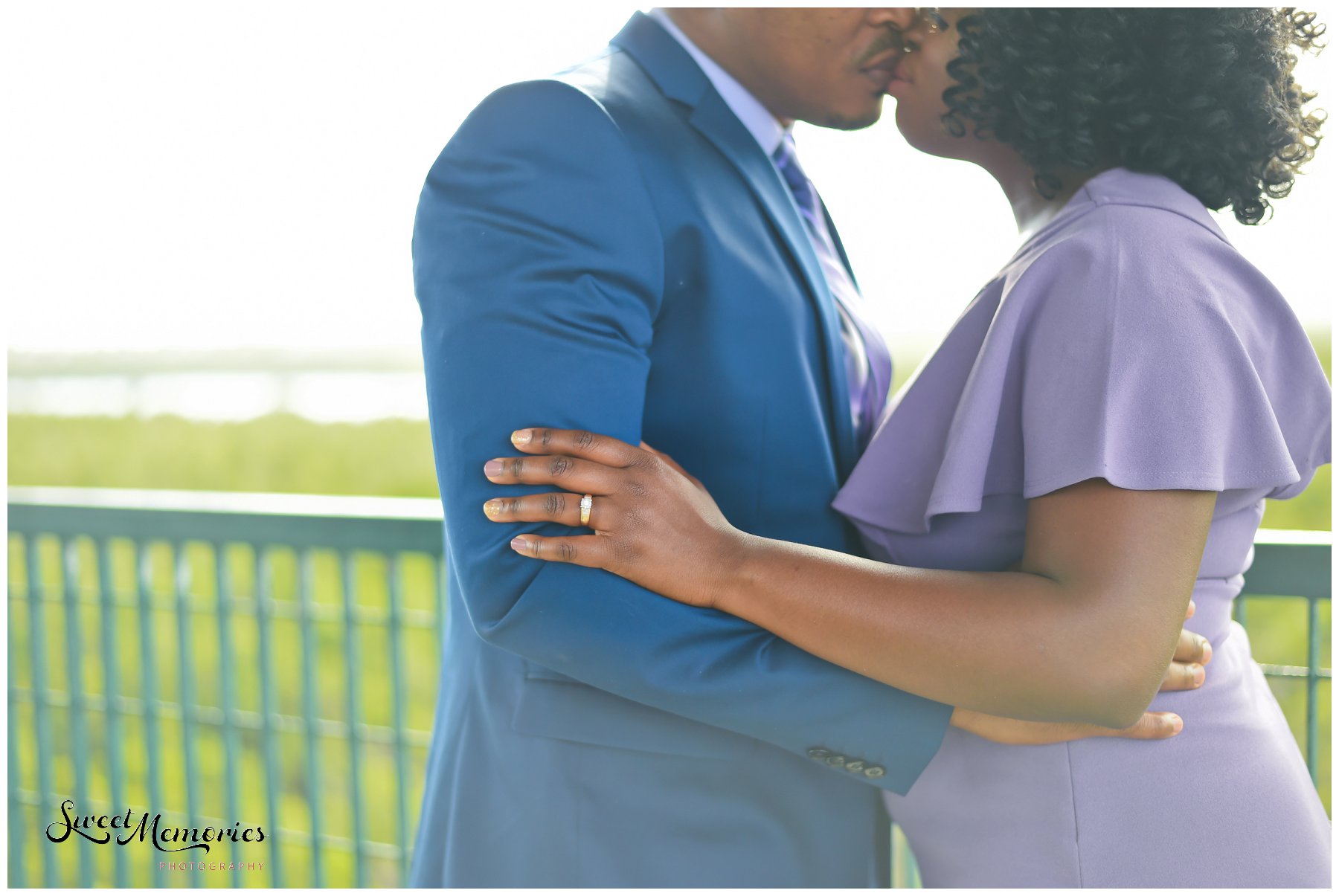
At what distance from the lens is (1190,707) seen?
46.6 inches

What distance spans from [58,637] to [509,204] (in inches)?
75.0

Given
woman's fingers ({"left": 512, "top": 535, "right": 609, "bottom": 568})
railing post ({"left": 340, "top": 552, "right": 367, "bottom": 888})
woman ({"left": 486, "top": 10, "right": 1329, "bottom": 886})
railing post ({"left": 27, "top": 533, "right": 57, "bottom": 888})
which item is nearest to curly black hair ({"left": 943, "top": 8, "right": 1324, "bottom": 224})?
woman ({"left": 486, "top": 10, "right": 1329, "bottom": 886})

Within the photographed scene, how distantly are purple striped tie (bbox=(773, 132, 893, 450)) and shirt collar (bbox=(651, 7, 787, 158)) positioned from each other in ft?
0.23

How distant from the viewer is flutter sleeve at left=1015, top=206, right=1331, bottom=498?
38.0 inches

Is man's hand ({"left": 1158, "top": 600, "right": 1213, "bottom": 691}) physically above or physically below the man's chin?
below

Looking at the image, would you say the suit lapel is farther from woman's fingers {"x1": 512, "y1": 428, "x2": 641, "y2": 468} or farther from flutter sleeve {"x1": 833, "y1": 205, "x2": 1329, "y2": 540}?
woman's fingers {"x1": 512, "y1": 428, "x2": 641, "y2": 468}

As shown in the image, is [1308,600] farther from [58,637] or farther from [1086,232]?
[58,637]

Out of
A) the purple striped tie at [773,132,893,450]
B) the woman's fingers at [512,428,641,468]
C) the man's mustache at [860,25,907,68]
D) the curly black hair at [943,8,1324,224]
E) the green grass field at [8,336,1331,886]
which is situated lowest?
the green grass field at [8,336,1331,886]

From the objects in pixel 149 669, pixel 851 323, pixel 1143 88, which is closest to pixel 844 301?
pixel 851 323

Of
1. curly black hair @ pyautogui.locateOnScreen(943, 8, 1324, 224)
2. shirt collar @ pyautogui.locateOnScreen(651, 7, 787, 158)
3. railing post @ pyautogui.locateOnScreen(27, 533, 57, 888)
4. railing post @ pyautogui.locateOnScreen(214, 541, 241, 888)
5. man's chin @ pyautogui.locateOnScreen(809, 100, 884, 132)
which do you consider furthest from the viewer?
railing post @ pyautogui.locateOnScreen(27, 533, 57, 888)

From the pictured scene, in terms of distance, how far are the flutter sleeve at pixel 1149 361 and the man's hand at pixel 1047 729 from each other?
0.98 ft

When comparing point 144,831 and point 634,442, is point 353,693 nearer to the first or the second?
point 144,831

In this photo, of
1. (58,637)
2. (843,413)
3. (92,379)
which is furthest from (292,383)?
(843,413)

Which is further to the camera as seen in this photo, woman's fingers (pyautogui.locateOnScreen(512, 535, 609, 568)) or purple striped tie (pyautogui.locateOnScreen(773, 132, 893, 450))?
purple striped tie (pyautogui.locateOnScreen(773, 132, 893, 450))
